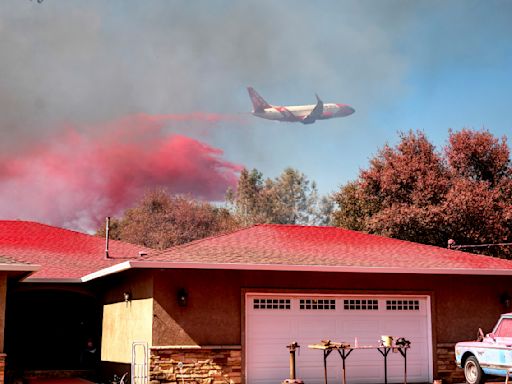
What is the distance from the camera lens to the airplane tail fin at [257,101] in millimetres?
80019

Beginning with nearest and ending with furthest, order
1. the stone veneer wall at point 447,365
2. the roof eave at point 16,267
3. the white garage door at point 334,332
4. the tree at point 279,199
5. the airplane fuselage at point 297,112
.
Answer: the roof eave at point 16,267
the white garage door at point 334,332
the stone veneer wall at point 447,365
the tree at point 279,199
the airplane fuselage at point 297,112

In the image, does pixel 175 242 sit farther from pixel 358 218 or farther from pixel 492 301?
pixel 492 301

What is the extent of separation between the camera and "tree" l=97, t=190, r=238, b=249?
56.9 metres

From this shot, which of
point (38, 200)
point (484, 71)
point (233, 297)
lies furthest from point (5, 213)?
point (233, 297)

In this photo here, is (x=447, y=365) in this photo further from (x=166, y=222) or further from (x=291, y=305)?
(x=166, y=222)

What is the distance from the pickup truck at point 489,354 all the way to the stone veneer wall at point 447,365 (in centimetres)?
137

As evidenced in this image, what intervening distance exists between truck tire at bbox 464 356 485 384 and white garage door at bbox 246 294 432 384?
1686 millimetres

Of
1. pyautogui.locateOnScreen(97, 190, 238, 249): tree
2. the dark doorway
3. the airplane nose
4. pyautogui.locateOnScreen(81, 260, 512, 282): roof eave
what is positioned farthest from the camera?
the airplane nose

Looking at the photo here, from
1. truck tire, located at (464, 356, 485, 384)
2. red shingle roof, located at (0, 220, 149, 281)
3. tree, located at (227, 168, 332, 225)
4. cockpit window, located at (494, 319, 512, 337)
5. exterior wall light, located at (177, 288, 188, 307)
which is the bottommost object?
truck tire, located at (464, 356, 485, 384)

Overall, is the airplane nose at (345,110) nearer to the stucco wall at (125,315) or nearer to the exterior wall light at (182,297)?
the stucco wall at (125,315)

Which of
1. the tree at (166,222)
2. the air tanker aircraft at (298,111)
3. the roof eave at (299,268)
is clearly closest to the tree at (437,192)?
the roof eave at (299,268)

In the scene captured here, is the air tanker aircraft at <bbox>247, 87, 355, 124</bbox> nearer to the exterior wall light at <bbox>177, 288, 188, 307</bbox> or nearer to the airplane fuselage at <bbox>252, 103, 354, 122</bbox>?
the airplane fuselage at <bbox>252, 103, 354, 122</bbox>

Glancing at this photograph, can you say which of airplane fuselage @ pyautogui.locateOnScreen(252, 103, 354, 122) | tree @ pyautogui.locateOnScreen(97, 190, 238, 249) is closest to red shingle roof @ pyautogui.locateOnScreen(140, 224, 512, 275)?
tree @ pyautogui.locateOnScreen(97, 190, 238, 249)

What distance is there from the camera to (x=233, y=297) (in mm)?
16312
